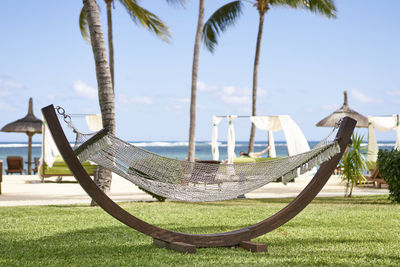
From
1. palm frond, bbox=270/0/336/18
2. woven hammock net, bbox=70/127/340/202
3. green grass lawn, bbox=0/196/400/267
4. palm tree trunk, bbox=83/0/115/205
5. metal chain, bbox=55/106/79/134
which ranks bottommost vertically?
green grass lawn, bbox=0/196/400/267

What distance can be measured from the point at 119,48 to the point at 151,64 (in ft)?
12.8

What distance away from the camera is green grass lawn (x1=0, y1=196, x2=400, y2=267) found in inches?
138

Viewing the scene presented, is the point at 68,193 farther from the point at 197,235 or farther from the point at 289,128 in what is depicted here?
the point at 197,235

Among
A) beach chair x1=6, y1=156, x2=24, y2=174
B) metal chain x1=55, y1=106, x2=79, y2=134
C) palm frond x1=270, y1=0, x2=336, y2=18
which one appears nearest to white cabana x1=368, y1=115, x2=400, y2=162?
palm frond x1=270, y1=0, x2=336, y2=18

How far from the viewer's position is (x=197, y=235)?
12.5 ft

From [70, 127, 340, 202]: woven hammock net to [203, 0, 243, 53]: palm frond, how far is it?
1175 centimetres

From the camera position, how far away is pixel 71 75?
52.1m

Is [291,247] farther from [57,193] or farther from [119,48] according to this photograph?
[119,48]

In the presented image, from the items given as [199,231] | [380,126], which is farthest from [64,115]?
[380,126]

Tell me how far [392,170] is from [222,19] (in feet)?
30.6

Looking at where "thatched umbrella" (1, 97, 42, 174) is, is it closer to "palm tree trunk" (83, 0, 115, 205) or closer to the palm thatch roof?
the palm thatch roof

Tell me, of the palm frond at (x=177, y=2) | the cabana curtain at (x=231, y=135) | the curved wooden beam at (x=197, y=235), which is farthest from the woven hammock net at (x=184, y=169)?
the cabana curtain at (x=231, y=135)

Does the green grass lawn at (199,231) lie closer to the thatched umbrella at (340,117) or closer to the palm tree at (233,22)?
the thatched umbrella at (340,117)

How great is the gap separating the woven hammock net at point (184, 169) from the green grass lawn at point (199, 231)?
44 centimetres
